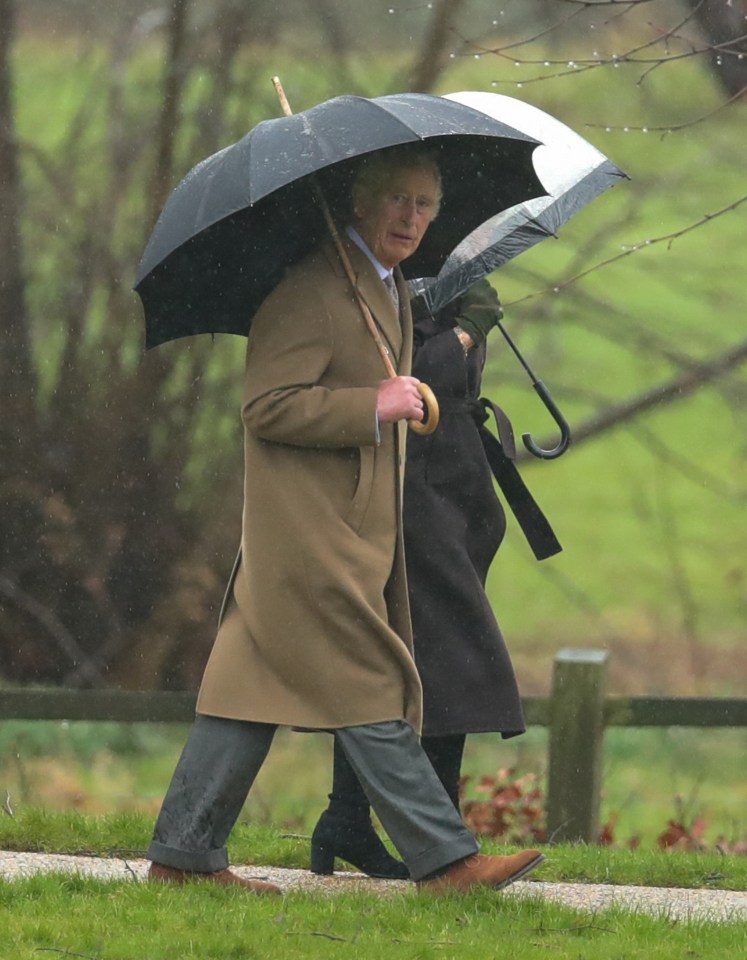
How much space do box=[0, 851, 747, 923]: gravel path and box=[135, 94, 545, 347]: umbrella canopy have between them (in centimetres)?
145

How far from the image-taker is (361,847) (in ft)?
16.9

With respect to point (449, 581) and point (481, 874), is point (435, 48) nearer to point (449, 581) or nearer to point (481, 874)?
point (449, 581)

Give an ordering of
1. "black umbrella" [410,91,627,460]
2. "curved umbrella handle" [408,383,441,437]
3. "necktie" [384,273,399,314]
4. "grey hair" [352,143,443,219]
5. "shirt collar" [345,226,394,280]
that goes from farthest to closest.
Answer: "black umbrella" [410,91,627,460] → "necktie" [384,273,399,314] → "shirt collar" [345,226,394,280] → "grey hair" [352,143,443,219] → "curved umbrella handle" [408,383,441,437]

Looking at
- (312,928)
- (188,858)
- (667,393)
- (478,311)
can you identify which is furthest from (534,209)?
(667,393)

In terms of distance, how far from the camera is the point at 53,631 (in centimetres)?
936

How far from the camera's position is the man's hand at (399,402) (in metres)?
4.49

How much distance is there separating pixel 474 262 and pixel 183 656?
14.5 ft

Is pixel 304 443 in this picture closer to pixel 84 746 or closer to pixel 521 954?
pixel 521 954

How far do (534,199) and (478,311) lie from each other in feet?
1.12

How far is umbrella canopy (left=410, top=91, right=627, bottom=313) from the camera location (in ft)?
17.2

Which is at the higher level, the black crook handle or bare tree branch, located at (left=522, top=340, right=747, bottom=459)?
bare tree branch, located at (left=522, top=340, right=747, bottom=459)

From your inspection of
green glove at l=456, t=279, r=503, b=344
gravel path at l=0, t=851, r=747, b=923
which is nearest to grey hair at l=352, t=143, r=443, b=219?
green glove at l=456, t=279, r=503, b=344

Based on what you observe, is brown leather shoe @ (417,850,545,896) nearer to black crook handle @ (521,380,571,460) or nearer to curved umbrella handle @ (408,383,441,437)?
curved umbrella handle @ (408,383,441,437)

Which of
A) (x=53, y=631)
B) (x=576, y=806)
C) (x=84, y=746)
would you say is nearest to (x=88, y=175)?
(x=53, y=631)
